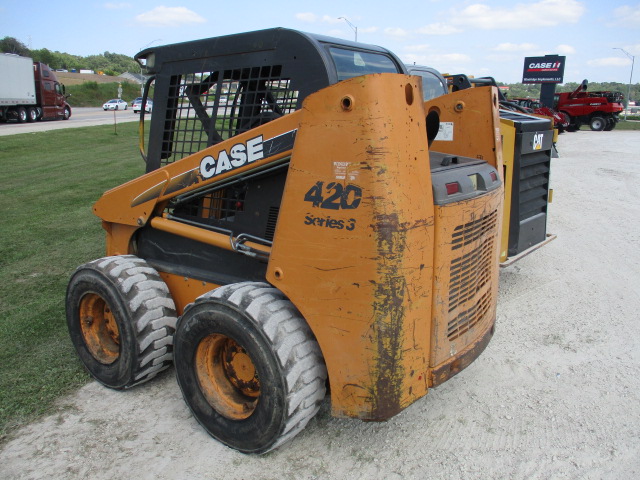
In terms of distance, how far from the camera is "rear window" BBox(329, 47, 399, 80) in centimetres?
319

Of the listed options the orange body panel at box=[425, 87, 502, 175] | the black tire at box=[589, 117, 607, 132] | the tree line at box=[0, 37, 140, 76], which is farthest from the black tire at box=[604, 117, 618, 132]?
the tree line at box=[0, 37, 140, 76]

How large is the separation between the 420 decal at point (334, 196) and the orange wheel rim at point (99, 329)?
1.91 meters

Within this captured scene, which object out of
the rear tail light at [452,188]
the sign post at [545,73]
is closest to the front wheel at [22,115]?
the sign post at [545,73]

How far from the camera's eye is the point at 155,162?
13.0 feet

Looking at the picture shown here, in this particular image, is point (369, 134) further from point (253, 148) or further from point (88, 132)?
point (88, 132)

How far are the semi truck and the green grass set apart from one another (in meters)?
13.0

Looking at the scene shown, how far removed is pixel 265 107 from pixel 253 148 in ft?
1.38

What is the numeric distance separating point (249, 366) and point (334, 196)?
45.2 inches

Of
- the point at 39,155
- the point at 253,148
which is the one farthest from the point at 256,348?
the point at 39,155

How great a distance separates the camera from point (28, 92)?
29.0 meters

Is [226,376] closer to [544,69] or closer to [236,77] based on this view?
[236,77]

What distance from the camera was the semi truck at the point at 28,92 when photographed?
27.6m

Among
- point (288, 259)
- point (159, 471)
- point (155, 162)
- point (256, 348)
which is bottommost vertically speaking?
point (159, 471)

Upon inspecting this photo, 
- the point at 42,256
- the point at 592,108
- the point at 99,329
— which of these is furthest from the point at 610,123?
the point at 99,329
